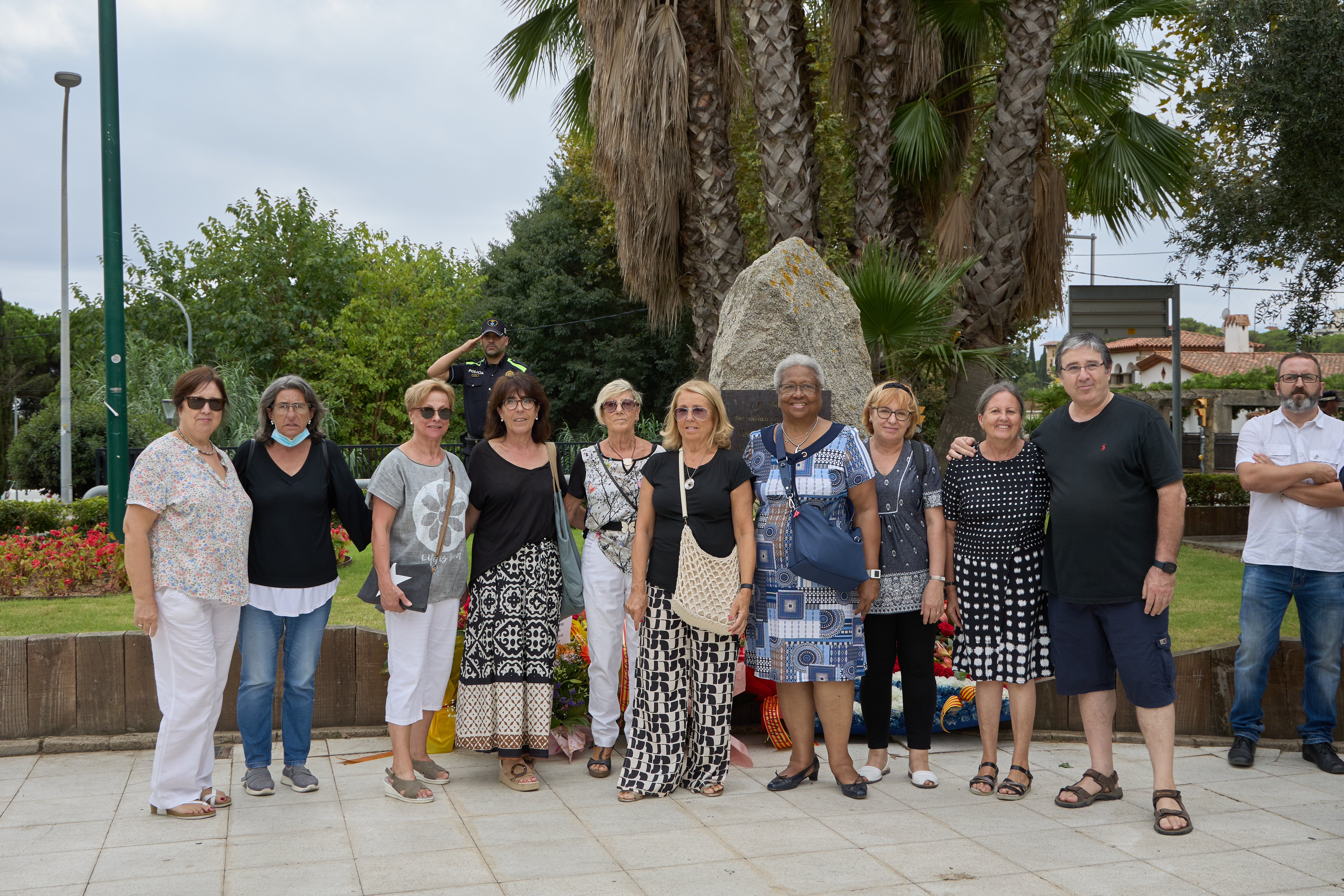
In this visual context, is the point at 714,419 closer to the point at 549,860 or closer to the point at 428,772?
the point at 549,860

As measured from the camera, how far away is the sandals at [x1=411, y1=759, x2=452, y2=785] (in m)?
4.70

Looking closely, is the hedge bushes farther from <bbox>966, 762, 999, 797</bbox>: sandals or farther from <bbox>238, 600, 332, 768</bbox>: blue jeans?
<bbox>238, 600, 332, 768</bbox>: blue jeans

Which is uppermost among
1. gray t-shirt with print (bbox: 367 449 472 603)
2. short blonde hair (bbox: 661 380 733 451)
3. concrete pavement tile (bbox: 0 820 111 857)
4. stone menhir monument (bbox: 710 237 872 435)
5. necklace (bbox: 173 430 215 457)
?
stone menhir monument (bbox: 710 237 872 435)

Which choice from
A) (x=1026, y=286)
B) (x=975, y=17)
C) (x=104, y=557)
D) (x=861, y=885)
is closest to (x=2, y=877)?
(x=861, y=885)

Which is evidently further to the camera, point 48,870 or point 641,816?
point 641,816

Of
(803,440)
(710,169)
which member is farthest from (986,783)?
(710,169)

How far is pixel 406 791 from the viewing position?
4430 mm

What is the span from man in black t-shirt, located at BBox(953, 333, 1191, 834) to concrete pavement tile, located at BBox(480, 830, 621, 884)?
1908 millimetres

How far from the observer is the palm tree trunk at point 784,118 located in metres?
10.3

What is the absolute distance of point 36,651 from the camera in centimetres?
510

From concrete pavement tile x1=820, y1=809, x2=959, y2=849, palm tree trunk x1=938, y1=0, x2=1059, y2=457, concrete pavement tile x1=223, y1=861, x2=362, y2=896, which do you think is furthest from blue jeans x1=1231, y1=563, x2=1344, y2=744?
palm tree trunk x1=938, y1=0, x2=1059, y2=457

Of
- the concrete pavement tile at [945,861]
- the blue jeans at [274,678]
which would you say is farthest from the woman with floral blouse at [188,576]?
the concrete pavement tile at [945,861]

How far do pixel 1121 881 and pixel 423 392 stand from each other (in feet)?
10.8

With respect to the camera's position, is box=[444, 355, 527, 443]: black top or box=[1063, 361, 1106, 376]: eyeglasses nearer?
box=[1063, 361, 1106, 376]: eyeglasses
